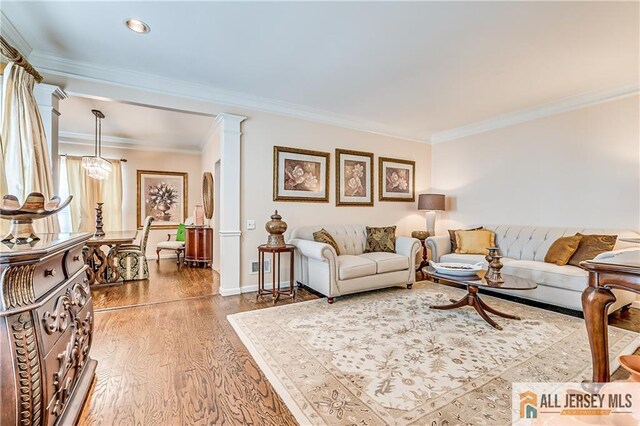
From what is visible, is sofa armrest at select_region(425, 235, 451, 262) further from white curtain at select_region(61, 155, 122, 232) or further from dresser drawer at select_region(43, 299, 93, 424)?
white curtain at select_region(61, 155, 122, 232)

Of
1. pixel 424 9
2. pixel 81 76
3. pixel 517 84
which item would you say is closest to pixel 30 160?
pixel 81 76

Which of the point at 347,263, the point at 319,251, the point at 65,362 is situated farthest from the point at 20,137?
the point at 347,263

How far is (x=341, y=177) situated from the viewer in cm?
461

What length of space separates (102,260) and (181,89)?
9.20ft

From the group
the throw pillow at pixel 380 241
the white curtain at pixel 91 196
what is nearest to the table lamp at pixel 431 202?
the throw pillow at pixel 380 241

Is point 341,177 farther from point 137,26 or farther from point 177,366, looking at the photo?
point 177,366

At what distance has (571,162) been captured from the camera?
383cm

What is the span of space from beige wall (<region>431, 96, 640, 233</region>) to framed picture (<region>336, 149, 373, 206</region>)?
1.64m

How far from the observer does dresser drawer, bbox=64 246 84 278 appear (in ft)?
5.05

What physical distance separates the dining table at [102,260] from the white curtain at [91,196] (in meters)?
1.96

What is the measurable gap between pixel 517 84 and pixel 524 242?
2.04 m

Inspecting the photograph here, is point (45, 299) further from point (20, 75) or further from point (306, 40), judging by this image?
point (306, 40)

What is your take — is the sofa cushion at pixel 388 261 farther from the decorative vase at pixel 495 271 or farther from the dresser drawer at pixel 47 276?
the dresser drawer at pixel 47 276

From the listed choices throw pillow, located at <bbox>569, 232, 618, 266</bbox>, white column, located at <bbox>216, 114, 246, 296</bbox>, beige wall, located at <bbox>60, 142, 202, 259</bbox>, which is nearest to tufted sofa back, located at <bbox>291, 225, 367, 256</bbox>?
white column, located at <bbox>216, 114, 246, 296</bbox>
